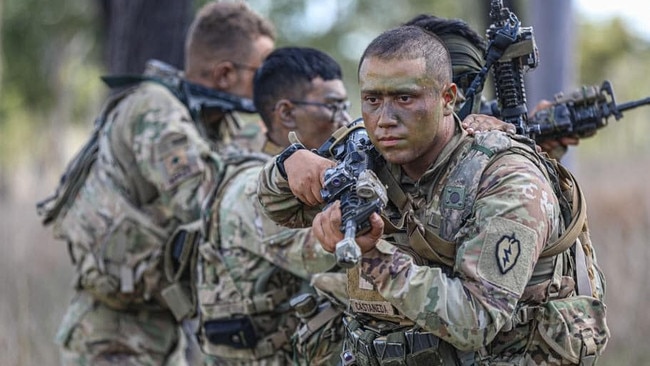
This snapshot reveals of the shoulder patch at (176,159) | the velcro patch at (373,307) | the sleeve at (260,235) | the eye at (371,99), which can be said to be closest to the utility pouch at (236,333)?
the sleeve at (260,235)

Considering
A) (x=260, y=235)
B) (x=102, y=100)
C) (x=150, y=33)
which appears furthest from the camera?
(x=102, y=100)

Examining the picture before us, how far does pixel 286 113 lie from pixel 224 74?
0.94 metres

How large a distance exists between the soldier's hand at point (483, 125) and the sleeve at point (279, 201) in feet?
1.79

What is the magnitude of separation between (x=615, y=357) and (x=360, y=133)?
4790 millimetres

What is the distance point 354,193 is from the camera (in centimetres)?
280

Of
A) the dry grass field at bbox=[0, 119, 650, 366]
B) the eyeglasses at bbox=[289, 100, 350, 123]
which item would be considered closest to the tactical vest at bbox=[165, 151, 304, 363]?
the eyeglasses at bbox=[289, 100, 350, 123]

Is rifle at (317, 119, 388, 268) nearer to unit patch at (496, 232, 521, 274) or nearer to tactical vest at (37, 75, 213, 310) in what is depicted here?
unit patch at (496, 232, 521, 274)

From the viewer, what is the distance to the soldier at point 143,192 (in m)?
4.91

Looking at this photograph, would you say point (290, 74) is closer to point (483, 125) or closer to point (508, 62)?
point (508, 62)

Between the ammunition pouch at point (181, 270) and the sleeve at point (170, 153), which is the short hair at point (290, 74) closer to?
the sleeve at point (170, 153)

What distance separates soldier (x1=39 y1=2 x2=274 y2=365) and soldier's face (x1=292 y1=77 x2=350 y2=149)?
2.21ft

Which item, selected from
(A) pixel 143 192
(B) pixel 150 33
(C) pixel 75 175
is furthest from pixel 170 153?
(B) pixel 150 33

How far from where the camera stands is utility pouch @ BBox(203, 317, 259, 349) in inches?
165

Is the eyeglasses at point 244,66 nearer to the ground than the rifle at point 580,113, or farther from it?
farther from it
